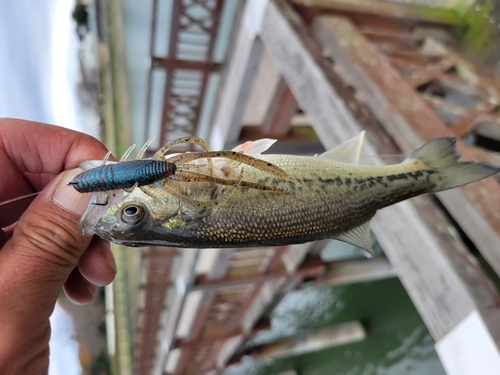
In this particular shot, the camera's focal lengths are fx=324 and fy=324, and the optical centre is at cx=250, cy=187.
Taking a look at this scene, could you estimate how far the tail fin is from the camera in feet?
2.51

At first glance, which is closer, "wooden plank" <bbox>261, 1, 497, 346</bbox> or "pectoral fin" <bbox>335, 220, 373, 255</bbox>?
"pectoral fin" <bbox>335, 220, 373, 255</bbox>

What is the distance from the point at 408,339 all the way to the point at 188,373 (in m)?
3.19

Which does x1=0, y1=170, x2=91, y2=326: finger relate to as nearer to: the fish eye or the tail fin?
the fish eye

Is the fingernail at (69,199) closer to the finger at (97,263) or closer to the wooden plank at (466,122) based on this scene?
the finger at (97,263)

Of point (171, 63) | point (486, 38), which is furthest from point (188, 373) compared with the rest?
point (486, 38)

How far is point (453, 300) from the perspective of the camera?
1.11m

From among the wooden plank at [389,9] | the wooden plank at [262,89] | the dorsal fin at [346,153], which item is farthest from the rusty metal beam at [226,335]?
the dorsal fin at [346,153]

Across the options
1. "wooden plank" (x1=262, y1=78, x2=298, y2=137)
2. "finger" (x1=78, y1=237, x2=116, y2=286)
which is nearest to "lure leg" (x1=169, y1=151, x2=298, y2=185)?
"finger" (x1=78, y1=237, x2=116, y2=286)

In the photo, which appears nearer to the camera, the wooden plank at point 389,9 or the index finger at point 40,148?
the index finger at point 40,148

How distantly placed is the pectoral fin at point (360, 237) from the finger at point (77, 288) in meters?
0.95

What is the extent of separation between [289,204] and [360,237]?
249 mm

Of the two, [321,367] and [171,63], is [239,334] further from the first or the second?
[171,63]

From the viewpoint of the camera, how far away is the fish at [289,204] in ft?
2.18

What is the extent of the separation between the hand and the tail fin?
0.85 metres
